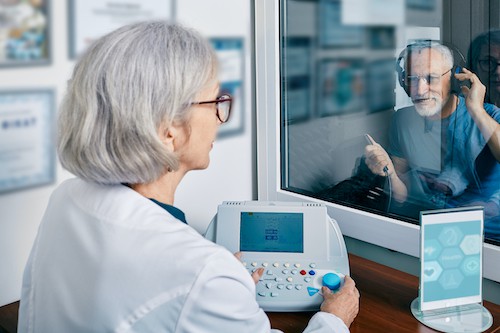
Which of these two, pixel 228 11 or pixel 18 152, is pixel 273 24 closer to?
pixel 228 11

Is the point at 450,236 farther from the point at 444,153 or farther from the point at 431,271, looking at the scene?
the point at 444,153

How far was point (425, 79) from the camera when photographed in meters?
1.34

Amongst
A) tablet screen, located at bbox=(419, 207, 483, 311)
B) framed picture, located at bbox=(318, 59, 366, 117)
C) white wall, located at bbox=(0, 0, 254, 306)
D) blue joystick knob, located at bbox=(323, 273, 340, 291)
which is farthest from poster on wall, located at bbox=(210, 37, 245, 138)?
tablet screen, located at bbox=(419, 207, 483, 311)

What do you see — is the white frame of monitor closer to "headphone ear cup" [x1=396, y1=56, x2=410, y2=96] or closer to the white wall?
the white wall

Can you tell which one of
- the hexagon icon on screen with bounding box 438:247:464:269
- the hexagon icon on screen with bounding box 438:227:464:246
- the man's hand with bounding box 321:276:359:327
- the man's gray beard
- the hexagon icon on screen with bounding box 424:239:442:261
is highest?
the man's gray beard

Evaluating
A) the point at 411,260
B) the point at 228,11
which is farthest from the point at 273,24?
the point at 411,260

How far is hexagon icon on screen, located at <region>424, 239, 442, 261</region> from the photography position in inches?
47.3

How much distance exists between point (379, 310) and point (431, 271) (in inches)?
6.0

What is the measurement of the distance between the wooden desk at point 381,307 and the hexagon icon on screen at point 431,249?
14 cm

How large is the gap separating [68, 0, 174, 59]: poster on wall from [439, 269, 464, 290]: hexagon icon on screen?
929 millimetres

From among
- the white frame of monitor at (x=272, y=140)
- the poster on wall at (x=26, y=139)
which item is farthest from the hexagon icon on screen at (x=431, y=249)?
the poster on wall at (x=26, y=139)

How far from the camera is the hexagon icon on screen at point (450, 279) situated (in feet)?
3.99

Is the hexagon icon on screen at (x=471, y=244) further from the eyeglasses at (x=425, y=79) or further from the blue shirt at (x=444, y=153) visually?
the eyeglasses at (x=425, y=79)

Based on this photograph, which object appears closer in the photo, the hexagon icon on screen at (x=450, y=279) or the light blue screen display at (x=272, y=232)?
the hexagon icon on screen at (x=450, y=279)
